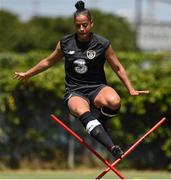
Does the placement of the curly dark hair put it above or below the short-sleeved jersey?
above

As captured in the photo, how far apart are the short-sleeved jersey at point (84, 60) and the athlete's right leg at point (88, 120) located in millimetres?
254

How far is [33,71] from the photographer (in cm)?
978

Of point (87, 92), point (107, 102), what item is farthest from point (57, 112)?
point (107, 102)

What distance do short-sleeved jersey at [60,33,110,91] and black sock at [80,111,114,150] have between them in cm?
49

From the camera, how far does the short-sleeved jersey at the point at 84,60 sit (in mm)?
9328

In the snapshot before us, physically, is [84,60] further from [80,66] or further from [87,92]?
[87,92]

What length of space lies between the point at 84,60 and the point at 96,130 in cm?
87

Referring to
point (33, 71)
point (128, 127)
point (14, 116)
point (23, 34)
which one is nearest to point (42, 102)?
point (14, 116)

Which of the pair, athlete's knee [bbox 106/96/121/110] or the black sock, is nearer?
the black sock

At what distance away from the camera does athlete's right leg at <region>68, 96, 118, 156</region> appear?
29.4 feet

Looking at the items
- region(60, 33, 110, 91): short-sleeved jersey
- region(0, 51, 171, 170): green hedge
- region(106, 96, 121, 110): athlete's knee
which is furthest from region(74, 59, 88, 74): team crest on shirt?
region(0, 51, 171, 170): green hedge

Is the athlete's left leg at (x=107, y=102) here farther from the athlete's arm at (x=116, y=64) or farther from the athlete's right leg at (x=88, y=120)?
the athlete's arm at (x=116, y=64)

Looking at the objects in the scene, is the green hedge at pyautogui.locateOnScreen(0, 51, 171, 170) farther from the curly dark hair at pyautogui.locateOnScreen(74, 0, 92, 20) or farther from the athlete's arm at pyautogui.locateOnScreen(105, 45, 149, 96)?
the curly dark hair at pyautogui.locateOnScreen(74, 0, 92, 20)

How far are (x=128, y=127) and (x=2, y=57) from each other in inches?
105
